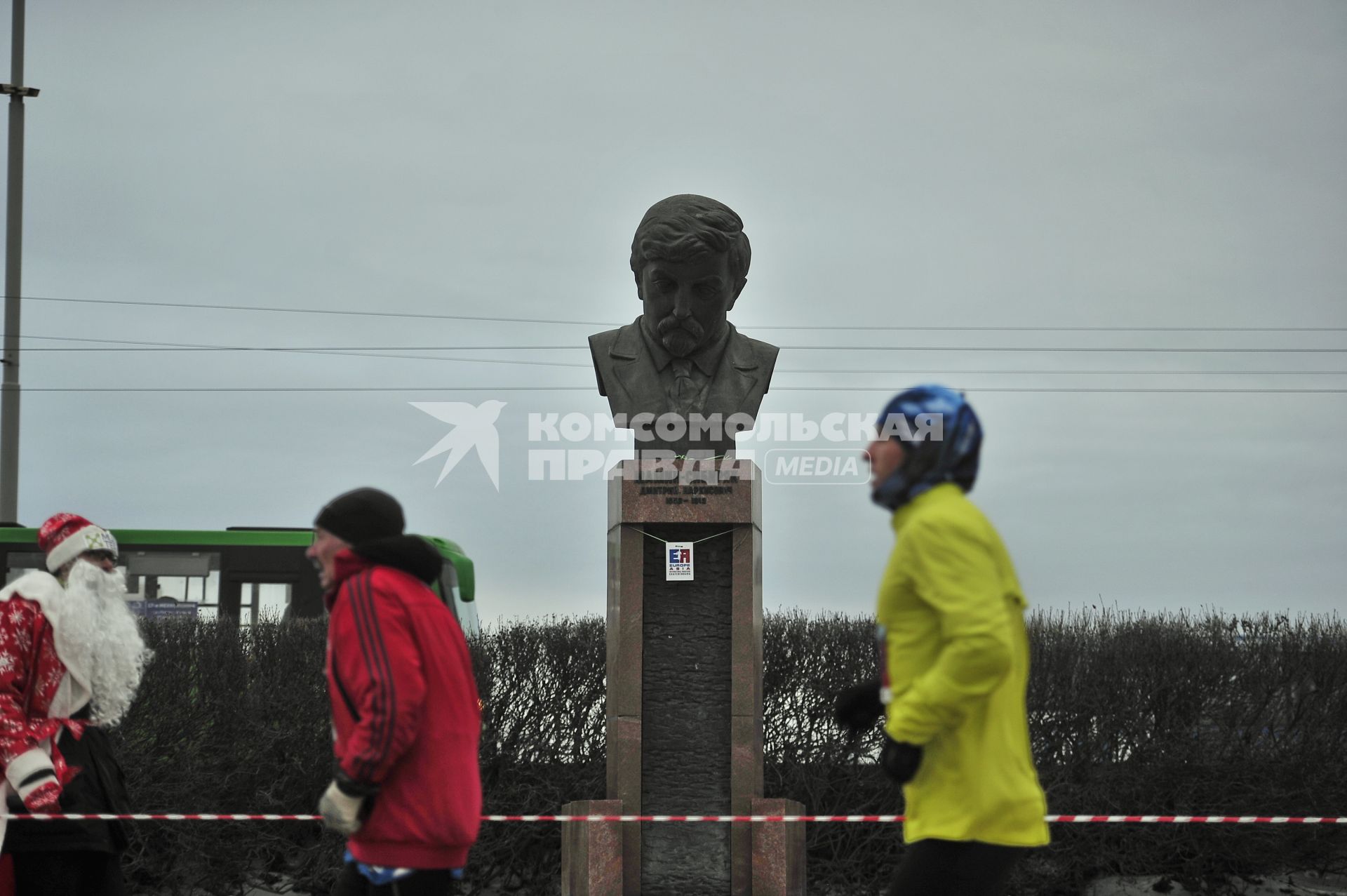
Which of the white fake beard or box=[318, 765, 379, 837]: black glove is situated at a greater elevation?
the white fake beard

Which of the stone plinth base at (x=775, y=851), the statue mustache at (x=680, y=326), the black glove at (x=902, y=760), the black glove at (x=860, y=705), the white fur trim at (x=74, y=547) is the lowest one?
the stone plinth base at (x=775, y=851)

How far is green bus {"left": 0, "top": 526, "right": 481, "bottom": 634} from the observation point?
18.5m

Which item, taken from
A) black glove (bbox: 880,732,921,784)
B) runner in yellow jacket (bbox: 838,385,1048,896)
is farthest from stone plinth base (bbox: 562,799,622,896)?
black glove (bbox: 880,732,921,784)

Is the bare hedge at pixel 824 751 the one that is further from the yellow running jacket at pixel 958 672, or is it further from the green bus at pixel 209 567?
the yellow running jacket at pixel 958 672

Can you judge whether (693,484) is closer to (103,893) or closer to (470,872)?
(470,872)

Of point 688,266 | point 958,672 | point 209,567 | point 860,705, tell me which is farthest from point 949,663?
point 209,567

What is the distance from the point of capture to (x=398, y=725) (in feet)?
12.4

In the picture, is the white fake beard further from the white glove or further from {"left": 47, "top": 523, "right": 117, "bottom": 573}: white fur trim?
the white glove

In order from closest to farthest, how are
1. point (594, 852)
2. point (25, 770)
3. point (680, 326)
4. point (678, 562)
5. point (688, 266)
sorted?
1. point (25, 770)
2. point (594, 852)
3. point (678, 562)
4. point (688, 266)
5. point (680, 326)

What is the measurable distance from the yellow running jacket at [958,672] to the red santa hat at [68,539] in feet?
11.0

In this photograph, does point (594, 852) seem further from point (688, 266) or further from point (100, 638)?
point (100, 638)

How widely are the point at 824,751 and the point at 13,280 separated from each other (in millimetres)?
13790

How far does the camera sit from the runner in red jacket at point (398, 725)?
3787 mm

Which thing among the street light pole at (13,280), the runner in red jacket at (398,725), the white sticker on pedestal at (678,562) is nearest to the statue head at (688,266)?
the white sticker on pedestal at (678,562)
